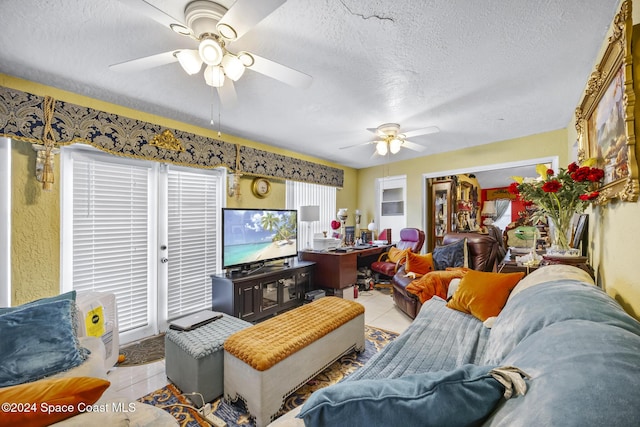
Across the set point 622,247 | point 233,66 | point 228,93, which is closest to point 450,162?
point 622,247

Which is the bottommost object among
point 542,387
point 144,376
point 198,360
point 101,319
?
point 144,376

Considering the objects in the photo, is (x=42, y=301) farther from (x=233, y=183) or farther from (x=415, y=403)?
(x=233, y=183)

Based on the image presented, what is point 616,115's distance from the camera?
4.46ft

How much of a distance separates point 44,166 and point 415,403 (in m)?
3.16

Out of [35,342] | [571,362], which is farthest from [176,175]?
[571,362]

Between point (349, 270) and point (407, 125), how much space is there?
221cm

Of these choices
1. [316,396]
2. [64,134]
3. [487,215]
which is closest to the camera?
[316,396]

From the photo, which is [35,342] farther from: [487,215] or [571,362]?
[487,215]

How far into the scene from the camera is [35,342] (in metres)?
1.31

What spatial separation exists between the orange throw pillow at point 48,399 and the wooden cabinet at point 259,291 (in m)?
1.96

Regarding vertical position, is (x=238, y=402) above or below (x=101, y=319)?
below

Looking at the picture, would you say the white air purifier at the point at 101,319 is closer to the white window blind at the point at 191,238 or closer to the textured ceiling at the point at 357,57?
the white window blind at the point at 191,238

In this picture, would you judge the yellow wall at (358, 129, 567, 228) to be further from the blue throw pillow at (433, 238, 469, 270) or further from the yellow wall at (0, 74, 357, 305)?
the yellow wall at (0, 74, 357, 305)

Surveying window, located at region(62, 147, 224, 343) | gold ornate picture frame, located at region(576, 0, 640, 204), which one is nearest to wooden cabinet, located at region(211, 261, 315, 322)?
window, located at region(62, 147, 224, 343)
